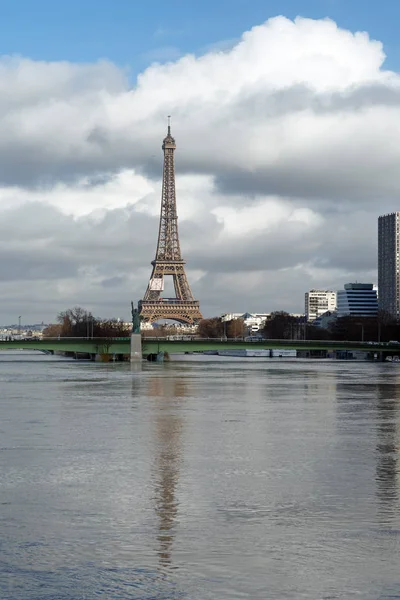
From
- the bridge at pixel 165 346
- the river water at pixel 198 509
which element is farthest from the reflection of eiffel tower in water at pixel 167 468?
the bridge at pixel 165 346

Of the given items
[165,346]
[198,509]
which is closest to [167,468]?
[198,509]

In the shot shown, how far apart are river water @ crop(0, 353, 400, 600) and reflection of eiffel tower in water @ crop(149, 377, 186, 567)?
0.20 ft

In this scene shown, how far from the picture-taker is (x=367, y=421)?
37.4m

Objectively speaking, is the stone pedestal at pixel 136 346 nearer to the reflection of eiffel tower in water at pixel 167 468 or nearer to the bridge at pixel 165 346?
the bridge at pixel 165 346

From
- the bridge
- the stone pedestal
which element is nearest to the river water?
the bridge

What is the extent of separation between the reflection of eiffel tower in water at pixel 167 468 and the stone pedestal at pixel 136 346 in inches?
3108

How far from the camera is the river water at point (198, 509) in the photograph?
12.5 meters

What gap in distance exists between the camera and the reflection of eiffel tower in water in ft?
49.5

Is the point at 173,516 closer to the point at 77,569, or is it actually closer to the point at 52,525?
the point at 52,525

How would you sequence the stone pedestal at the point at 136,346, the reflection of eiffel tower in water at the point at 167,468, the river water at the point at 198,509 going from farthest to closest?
the stone pedestal at the point at 136,346
the reflection of eiffel tower in water at the point at 167,468
the river water at the point at 198,509

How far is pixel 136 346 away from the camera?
421ft

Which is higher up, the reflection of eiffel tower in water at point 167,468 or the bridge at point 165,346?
the bridge at point 165,346

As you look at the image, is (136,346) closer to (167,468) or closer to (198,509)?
(167,468)

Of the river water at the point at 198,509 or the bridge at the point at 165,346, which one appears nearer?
the river water at the point at 198,509
